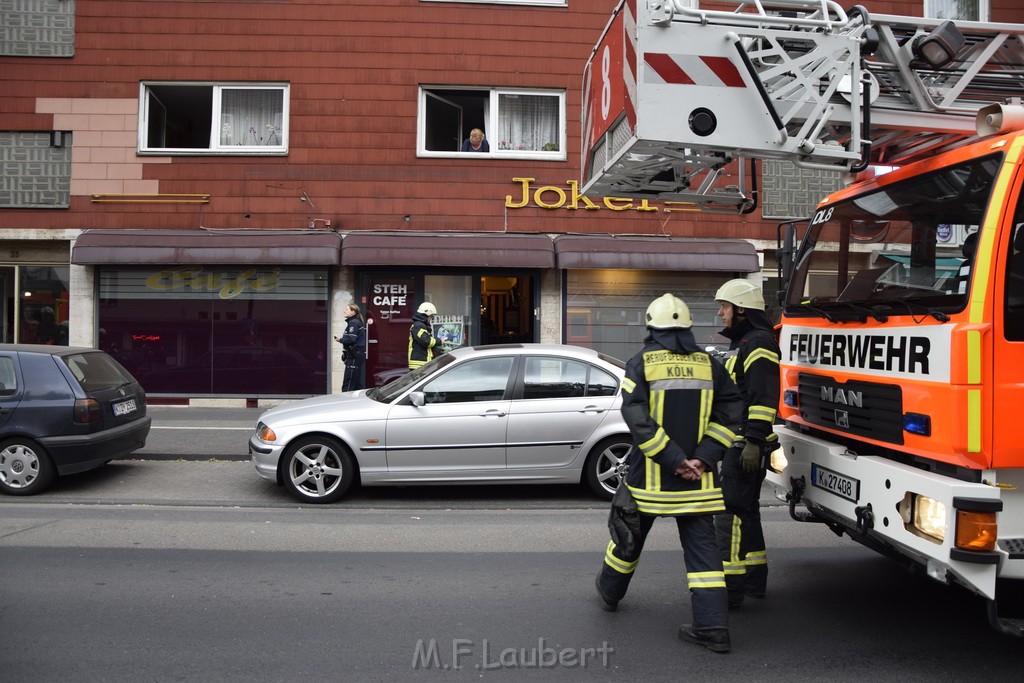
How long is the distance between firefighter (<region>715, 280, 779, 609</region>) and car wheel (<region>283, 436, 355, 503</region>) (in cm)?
371

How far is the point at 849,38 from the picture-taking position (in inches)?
161

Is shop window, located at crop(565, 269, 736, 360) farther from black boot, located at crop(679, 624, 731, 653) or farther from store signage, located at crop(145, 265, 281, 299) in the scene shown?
black boot, located at crop(679, 624, 731, 653)

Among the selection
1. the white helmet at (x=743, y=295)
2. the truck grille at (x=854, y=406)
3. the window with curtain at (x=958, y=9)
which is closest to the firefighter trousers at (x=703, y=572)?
the truck grille at (x=854, y=406)

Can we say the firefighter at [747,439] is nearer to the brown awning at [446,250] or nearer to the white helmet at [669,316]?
the white helmet at [669,316]

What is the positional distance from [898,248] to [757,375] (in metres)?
1.06

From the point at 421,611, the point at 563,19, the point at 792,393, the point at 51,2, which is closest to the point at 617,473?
the point at 792,393

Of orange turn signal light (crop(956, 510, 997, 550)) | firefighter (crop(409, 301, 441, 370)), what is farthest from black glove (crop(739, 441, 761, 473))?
firefighter (crop(409, 301, 441, 370))

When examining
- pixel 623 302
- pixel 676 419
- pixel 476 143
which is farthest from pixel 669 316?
pixel 476 143

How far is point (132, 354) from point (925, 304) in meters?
13.2

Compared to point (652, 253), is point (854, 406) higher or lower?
lower

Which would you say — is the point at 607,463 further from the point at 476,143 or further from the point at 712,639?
the point at 476,143

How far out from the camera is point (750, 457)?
4371 millimetres

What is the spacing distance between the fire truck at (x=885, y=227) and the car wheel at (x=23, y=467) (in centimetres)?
590

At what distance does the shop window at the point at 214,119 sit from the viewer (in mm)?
13836
